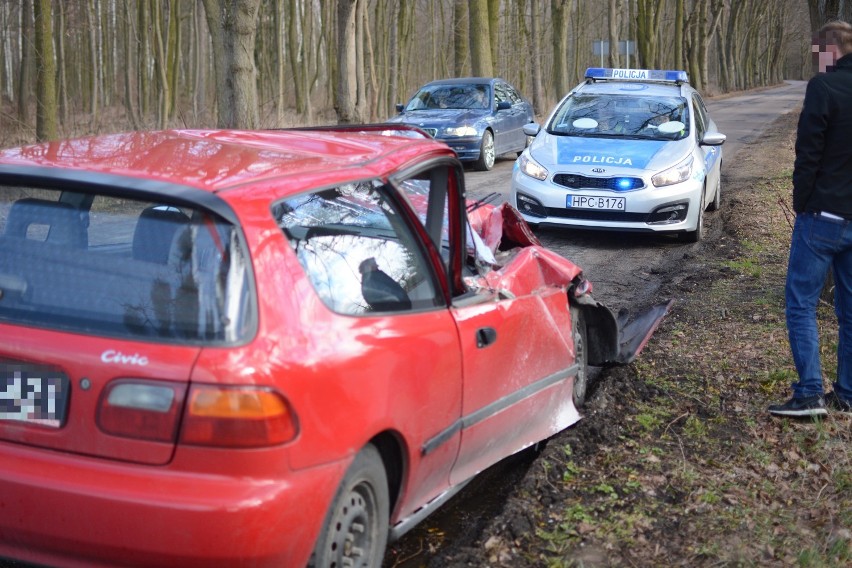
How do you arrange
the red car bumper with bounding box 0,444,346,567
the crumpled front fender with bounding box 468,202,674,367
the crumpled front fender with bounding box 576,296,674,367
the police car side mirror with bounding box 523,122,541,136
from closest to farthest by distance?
the red car bumper with bounding box 0,444,346,567 → the crumpled front fender with bounding box 468,202,674,367 → the crumpled front fender with bounding box 576,296,674,367 → the police car side mirror with bounding box 523,122,541,136

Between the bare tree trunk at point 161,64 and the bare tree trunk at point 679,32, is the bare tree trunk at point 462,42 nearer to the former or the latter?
the bare tree trunk at point 161,64

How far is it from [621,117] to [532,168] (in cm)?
152

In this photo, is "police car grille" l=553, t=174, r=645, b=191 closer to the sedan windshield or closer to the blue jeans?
the blue jeans

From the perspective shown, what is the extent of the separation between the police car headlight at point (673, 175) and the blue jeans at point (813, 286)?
18.1 ft

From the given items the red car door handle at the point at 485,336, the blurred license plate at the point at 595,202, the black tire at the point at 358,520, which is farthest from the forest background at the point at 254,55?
the black tire at the point at 358,520

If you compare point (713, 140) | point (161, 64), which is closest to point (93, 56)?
point (161, 64)

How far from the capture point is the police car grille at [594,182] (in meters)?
10.7

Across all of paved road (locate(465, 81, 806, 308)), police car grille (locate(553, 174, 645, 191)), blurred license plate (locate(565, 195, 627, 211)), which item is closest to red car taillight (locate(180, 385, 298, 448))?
paved road (locate(465, 81, 806, 308))

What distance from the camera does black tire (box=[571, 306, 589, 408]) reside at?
17.9ft

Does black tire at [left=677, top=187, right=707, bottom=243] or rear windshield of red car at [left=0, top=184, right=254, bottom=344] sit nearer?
Answer: rear windshield of red car at [left=0, top=184, right=254, bottom=344]

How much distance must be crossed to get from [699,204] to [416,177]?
755 cm

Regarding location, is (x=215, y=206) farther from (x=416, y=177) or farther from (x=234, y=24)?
(x=234, y=24)

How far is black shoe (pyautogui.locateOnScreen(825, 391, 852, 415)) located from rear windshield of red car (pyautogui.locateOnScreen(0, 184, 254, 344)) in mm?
3733

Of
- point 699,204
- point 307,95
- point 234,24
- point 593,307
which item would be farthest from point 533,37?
point 593,307
